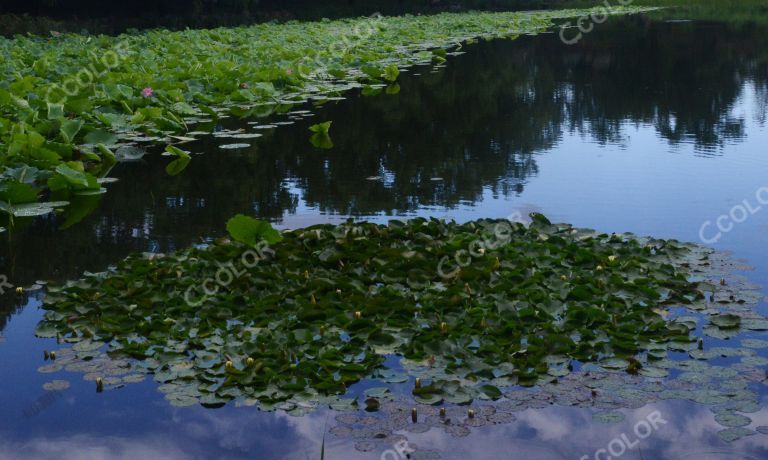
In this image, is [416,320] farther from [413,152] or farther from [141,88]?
[141,88]

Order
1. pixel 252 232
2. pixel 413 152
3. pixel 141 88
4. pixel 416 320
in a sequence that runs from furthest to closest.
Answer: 1. pixel 141 88
2. pixel 413 152
3. pixel 252 232
4. pixel 416 320

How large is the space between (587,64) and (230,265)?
51.6ft

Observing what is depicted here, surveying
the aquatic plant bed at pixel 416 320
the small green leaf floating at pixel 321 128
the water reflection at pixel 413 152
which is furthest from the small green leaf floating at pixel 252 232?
the small green leaf floating at pixel 321 128

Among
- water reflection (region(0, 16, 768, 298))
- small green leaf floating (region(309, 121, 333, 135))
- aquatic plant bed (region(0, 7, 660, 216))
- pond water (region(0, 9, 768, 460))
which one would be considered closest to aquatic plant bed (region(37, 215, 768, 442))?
pond water (region(0, 9, 768, 460))

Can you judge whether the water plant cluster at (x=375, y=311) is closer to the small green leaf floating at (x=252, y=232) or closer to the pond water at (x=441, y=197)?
the small green leaf floating at (x=252, y=232)

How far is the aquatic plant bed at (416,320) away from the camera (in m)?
4.00

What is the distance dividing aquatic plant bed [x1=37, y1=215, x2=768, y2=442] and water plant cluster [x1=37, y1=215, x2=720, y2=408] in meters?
0.01

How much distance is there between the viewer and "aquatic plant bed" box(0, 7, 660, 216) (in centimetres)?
764

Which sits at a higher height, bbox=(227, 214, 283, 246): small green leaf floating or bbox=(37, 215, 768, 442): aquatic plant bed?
bbox=(227, 214, 283, 246): small green leaf floating

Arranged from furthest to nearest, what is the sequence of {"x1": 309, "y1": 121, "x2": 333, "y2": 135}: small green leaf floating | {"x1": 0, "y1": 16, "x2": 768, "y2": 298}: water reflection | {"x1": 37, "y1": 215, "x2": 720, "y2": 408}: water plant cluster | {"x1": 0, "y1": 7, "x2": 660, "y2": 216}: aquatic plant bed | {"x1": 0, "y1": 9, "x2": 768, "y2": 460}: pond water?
{"x1": 309, "y1": 121, "x2": 333, "y2": 135}: small green leaf floating, {"x1": 0, "y1": 7, "x2": 660, "y2": 216}: aquatic plant bed, {"x1": 0, "y1": 16, "x2": 768, "y2": 298}: water reflection, {"x1": 37, "y1": 215, "x2": 720, "y2": 408}: water plant cluster, {"x1": 0, "y1": 9, "x2": 768, "y2": 460}: pond water

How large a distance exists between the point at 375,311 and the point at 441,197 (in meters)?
3.01

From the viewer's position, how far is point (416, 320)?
466 cm

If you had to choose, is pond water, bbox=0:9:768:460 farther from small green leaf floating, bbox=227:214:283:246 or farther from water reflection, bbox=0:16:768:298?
small green leaf floating, bbox=227:214:283:246

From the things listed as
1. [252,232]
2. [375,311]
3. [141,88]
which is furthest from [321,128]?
[375,311]
